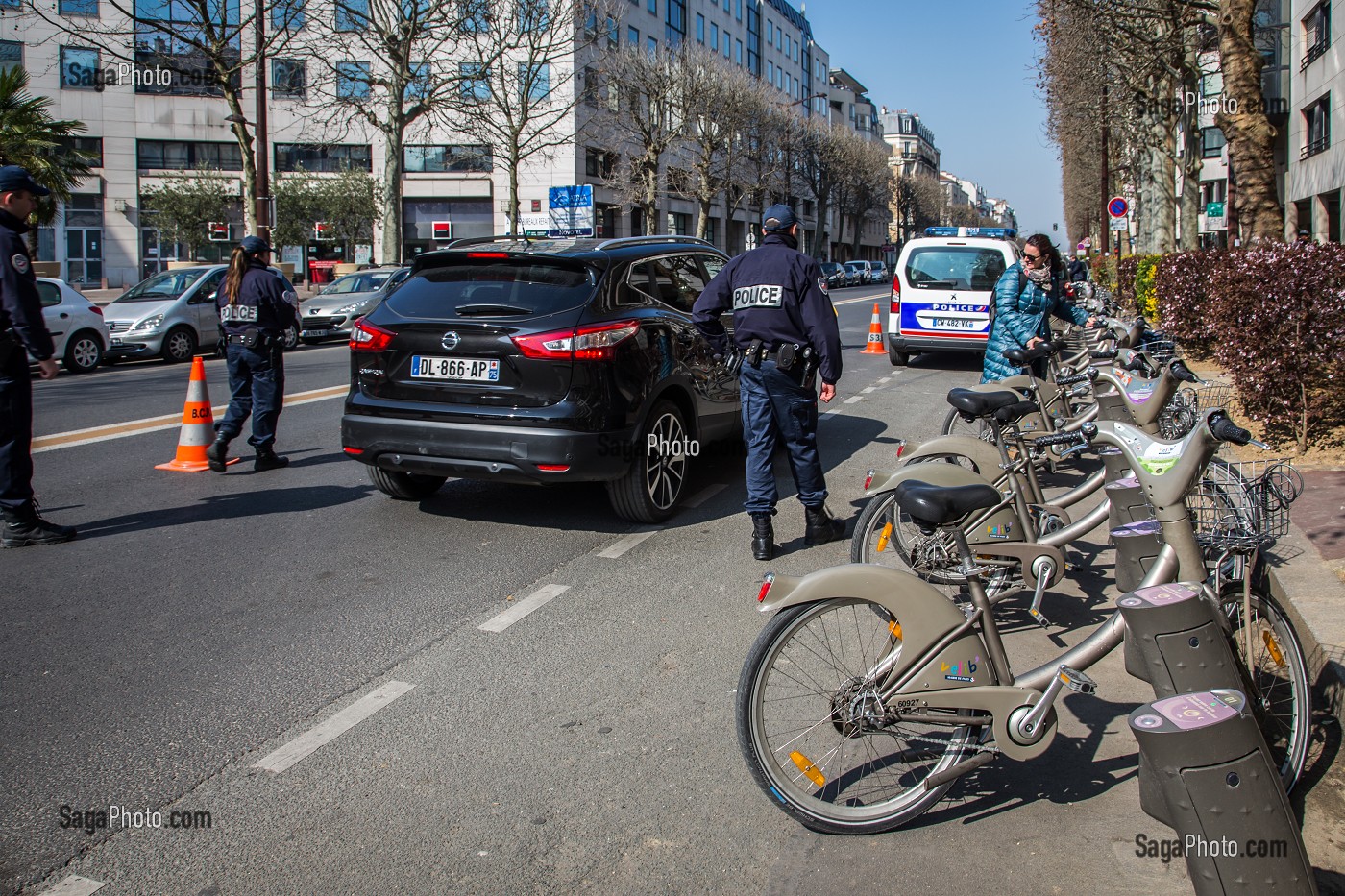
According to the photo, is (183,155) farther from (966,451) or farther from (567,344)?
(966,451)

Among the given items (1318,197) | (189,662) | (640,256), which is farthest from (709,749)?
(1318,197)

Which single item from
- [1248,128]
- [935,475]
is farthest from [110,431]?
[1248,128]

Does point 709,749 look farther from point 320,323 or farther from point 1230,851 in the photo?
point 320,323

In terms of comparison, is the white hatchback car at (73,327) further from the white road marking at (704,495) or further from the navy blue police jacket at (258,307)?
the white road marking at (704,495)

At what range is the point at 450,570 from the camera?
5758mm

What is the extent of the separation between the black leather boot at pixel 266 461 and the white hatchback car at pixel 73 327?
9806 mm

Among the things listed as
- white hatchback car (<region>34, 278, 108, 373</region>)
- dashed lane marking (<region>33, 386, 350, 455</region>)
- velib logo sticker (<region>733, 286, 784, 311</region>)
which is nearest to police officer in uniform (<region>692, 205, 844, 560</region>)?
velib logo sticker (<region>733, 286, 784, 311</region>)

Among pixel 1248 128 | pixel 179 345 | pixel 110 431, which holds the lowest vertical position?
pixel 110 431

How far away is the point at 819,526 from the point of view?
6.17 meters

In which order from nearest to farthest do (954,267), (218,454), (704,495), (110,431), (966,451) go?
1. (966,451)
2. (704,495)
3. (218,454)
4. (110,431)
5. (954,267)

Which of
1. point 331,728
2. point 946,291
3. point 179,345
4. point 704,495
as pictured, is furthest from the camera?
point 179,345

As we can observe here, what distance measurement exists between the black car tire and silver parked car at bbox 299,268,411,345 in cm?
1493

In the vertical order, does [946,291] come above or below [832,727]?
above

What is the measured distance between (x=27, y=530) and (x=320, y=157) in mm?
56037
